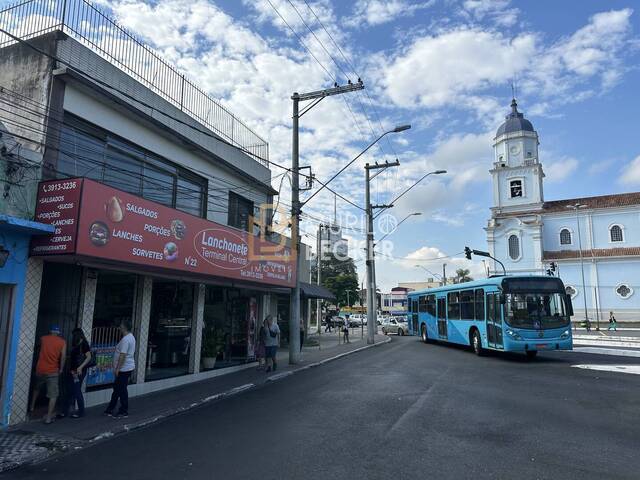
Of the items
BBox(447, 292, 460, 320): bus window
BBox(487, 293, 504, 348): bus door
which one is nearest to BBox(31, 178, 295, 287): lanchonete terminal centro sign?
BBox(487, 293, 504, 348): bus door

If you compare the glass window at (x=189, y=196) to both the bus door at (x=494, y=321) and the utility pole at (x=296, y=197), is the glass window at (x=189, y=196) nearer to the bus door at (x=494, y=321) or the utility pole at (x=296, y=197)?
the utility pole at (x=296, y=197)

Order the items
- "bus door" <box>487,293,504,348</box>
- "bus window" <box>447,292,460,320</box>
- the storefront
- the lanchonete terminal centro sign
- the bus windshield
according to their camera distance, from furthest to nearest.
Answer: "bus window" <box>447,292,460,320</box> → "bus door" <box>487,293,504,348</box> → the bus windshield → the storefront → the lanchonete terminal centro sign

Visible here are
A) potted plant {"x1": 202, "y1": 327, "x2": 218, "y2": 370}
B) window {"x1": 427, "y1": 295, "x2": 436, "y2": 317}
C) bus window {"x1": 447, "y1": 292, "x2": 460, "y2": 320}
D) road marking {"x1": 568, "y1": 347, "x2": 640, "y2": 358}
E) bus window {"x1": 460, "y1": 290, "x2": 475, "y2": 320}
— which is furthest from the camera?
window {"x1": 427, "y1": 295, "x2": 436, "y2": 317}

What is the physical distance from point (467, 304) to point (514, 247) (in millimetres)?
43638

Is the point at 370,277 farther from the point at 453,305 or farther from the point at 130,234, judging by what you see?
the point at 130,234

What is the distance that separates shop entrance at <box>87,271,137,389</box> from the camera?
9.98 m

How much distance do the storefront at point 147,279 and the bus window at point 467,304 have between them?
334 inches

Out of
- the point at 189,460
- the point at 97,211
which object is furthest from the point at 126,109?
the point at 189,460

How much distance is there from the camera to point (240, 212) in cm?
1658

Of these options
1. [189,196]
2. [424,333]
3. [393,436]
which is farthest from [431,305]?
[393,436]

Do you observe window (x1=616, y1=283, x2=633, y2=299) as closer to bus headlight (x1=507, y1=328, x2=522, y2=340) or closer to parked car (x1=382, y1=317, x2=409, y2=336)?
parked car (x1=382, y1=317, x2=409, y2=336)

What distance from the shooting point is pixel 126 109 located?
1085 centimetres

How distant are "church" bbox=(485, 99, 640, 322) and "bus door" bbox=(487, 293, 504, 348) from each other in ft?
124

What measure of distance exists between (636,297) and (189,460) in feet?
189
